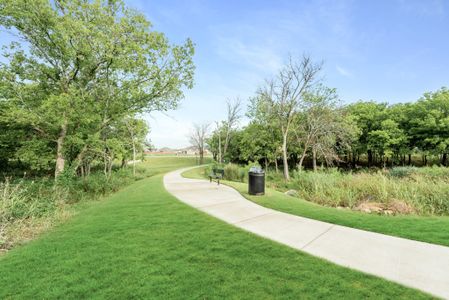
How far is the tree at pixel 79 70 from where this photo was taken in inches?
459

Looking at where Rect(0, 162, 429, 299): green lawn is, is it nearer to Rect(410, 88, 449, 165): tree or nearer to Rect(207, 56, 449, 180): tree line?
Rect(207, 56, 449, 180): tree line

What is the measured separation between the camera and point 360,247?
3.78 meters

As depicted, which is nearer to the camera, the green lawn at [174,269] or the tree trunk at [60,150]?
the green lawn at [174,269]

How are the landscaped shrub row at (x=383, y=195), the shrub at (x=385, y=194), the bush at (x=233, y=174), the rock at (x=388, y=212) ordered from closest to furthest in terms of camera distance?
the rock at (x=388, y=212) → the landscaped shrub row at (x=383, y=195) → the shrub at (x=385, y=194) → the bush at (x=233, y=174)

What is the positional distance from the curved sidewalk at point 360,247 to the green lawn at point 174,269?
0.97 feet

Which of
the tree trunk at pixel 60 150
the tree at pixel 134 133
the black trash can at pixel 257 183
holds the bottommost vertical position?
the black trash can at pixel 257 183

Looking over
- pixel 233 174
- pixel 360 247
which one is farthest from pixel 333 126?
pixel 360 247

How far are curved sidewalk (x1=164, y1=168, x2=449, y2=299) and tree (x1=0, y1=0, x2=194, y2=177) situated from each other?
11640mm

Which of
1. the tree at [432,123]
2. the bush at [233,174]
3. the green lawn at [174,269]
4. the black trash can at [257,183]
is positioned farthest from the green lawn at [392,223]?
the tree at [432,123]

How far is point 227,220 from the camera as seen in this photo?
215 inches

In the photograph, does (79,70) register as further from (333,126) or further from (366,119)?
(366,119)

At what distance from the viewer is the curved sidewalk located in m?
2.83

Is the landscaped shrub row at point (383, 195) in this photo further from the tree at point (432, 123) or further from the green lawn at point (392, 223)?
the tree at point (432, 123)

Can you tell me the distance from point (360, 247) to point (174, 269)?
10.4 ft
